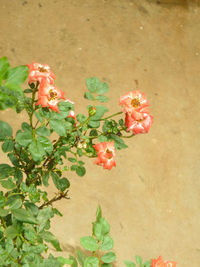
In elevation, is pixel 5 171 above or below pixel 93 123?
below

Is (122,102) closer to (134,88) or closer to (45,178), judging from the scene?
(45,178)

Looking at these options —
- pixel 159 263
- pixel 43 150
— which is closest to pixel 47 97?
pixel 43 150

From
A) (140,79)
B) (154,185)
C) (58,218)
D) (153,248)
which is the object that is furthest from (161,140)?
(58,218)

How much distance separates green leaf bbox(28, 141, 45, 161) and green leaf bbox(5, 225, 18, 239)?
20 centimetres

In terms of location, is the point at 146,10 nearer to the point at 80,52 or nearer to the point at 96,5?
the point at 96,5

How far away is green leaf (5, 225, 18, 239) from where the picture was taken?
91 centimetres

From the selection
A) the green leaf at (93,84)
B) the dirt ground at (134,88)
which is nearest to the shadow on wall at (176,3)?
the dirt ground at (134,88)

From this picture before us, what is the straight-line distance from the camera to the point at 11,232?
919 mm

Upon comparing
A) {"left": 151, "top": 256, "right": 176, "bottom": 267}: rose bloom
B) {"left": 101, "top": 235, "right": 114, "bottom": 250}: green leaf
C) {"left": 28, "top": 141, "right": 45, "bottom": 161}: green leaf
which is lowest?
{"left": 151, "top": 256, "right": 176, "bottom": 267}: rose bloom

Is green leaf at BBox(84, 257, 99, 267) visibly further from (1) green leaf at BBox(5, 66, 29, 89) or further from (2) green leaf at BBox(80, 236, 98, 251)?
(1) green leaf at BBox(5, 66, 29, 89)

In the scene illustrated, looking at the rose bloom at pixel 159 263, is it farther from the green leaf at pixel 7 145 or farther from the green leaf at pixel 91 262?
the green leaf at pixel 7 145

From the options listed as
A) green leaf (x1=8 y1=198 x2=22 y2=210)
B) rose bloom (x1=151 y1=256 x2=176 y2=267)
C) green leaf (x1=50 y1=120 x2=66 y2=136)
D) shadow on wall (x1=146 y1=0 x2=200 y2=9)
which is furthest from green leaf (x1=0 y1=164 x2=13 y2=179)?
shadow on wall (x1=146 y1=0 x2=200 y2=9)

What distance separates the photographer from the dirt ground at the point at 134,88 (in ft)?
5.89

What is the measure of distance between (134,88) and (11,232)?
151cm
